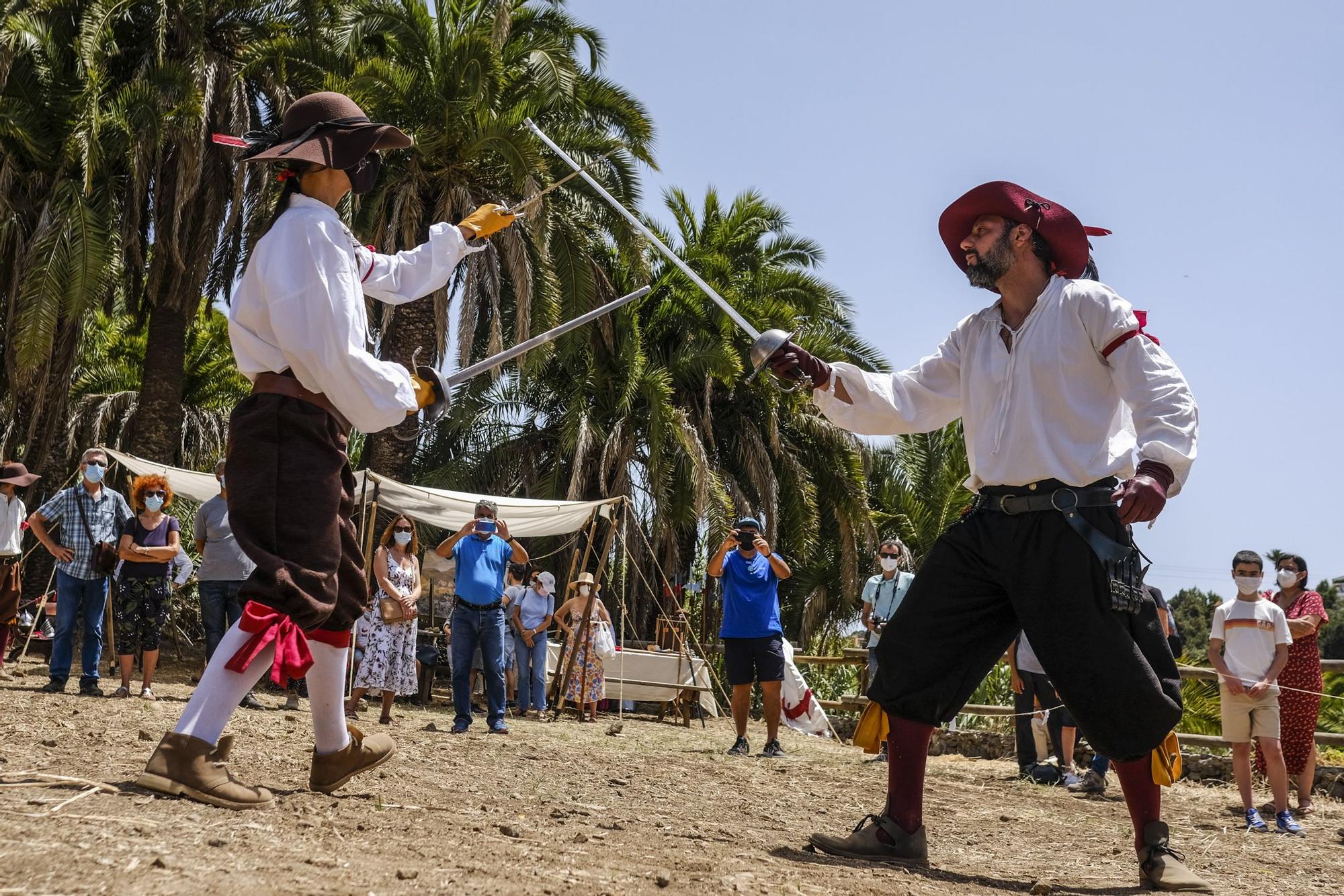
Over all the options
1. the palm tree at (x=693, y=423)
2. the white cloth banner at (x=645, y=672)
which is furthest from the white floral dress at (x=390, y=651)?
the palm tree at (x=693, y=423)

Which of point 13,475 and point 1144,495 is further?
point 13,475

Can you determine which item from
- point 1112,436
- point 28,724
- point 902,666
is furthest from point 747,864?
point 28,724

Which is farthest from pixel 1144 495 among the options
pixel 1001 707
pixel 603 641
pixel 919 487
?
pixel 919 487

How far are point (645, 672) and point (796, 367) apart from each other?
1212cm

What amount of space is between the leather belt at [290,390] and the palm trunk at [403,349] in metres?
13.3

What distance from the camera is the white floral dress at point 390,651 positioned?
10023 mm

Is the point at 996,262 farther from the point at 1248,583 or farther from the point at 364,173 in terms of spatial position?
the point at 1248,583

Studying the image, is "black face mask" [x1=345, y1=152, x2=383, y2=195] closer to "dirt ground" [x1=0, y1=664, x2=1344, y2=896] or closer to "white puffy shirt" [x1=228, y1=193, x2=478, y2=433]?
"white puffy shirt" [x1=228, y1=193, x2=478, y2=433]

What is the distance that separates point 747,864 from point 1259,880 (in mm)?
1964

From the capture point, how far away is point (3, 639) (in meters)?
10.3

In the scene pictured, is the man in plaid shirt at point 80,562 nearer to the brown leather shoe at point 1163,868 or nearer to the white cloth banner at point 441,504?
the white cloth banner at point 441,504

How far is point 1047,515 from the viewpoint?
12.1 feet

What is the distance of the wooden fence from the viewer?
34.5ft

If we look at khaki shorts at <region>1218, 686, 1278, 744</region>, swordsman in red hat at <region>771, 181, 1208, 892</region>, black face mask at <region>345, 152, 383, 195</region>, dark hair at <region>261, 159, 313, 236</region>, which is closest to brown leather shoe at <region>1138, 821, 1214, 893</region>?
swordsman in red hat at <region>771, 181, 1208, 892</region>
